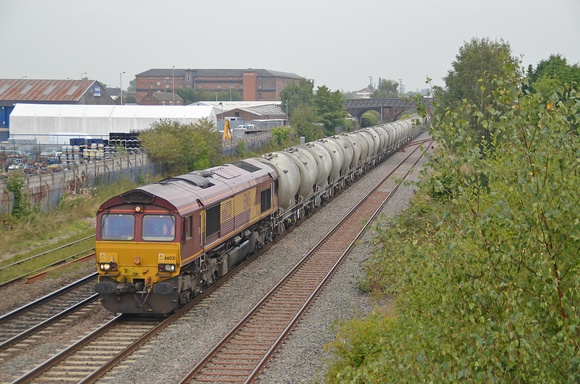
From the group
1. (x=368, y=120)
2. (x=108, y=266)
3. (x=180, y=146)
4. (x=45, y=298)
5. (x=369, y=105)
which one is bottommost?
(x=45, y=298)

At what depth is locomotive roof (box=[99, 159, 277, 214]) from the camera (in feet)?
56.1

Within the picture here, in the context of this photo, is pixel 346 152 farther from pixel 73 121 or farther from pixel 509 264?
pixel 73 121

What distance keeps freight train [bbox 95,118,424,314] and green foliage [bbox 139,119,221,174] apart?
21344 mm

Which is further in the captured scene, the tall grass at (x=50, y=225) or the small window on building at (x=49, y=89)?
the small window on building at (x=49, y=89)

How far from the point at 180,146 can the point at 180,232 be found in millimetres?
32958

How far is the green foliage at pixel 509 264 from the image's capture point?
6.78 m

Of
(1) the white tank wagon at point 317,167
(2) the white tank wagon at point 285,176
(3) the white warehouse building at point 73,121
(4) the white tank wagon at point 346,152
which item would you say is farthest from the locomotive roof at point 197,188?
(3) the white warehouse building at point 73,121

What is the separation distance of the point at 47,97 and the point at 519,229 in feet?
304

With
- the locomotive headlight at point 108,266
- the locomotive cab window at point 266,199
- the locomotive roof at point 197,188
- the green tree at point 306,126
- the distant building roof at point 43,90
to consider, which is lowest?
the locomotive headlight at point 108,266

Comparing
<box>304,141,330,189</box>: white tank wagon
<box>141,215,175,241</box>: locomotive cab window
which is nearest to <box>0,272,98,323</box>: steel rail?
<box>141,215,175,241</box>: locomotive cab window

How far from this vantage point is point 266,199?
2614 centimetres

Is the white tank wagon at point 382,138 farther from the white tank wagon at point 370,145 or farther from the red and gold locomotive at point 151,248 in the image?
the red and gold locomotive at point 151,248

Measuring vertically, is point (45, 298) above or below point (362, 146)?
below

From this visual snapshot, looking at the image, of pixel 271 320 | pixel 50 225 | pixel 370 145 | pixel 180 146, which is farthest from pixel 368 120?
pixel 271 320
